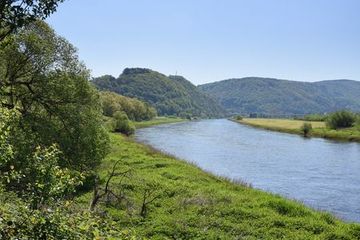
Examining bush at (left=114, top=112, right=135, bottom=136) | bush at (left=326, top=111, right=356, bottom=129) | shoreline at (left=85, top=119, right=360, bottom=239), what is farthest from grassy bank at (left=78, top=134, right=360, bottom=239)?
bush at (left=326, top=111, right=356, bottom=129)

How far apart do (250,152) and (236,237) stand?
2237 inches

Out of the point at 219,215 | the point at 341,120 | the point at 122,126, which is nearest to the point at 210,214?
the point at 219,215

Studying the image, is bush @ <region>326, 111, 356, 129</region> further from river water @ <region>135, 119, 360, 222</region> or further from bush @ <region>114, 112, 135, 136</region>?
bush @ <region>114, 112, 135, 136</region>

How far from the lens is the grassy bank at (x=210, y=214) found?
91.5 feet

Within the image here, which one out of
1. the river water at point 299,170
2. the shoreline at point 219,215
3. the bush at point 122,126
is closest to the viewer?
the shoreline at point 219,215

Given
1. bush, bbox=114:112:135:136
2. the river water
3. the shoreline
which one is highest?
bush, bbox=114:112:135:136

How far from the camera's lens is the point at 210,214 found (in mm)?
31359

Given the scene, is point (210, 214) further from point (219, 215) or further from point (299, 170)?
point (299, 170)

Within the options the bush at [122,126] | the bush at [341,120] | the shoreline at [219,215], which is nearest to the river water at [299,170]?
the shoreline at [219,215]

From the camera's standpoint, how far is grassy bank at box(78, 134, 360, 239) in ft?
91.5

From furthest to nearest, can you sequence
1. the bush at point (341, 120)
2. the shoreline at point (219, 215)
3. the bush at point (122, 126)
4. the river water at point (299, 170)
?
the bush at point (341, 120) → the bush at point (122, 126) → the river water at point (299, 170) → the shoreline at point (219, 215)

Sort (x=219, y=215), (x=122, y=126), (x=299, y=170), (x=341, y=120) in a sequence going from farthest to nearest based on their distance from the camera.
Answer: (x=341, y=120) < (x=122, y=126) < (x=299, y=170) < (x=219, y=215)

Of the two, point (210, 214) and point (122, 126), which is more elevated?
point (122, 126)

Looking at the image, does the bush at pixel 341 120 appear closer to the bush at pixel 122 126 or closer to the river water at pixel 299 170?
the river water at pixel 299 170
